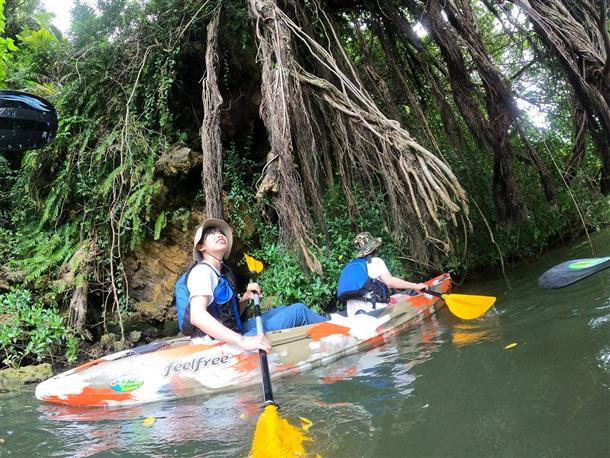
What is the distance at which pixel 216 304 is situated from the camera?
353 cm

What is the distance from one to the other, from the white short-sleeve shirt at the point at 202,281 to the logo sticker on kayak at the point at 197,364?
0.53 meters

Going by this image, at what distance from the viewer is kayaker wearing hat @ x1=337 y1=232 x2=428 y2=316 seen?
470 cm

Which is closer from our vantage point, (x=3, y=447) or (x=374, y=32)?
(x=3, y=447)

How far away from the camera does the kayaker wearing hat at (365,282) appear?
185 inches

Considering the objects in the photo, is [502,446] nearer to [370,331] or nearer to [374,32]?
[370,331]

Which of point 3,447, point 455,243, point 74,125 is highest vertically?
point 74,125

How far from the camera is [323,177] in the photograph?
5.69 metres

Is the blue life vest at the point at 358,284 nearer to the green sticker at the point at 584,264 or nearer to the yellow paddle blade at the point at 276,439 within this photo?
the yellow paddle blade at the point at 276,439

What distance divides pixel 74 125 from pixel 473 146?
595 cm

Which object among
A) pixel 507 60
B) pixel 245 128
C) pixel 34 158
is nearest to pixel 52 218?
pixel 34 158

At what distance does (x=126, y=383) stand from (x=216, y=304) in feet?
3.19

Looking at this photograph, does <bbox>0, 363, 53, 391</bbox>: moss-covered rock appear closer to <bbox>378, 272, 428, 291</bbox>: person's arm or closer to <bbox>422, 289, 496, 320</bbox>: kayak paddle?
<bbox>378, 272, 428, 291</bbox>: person's arm

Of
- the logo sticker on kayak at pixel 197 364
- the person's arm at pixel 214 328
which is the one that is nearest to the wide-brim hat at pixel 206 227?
the person's arm at pixel 214 328

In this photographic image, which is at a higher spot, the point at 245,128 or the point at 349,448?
the point at 245,128
